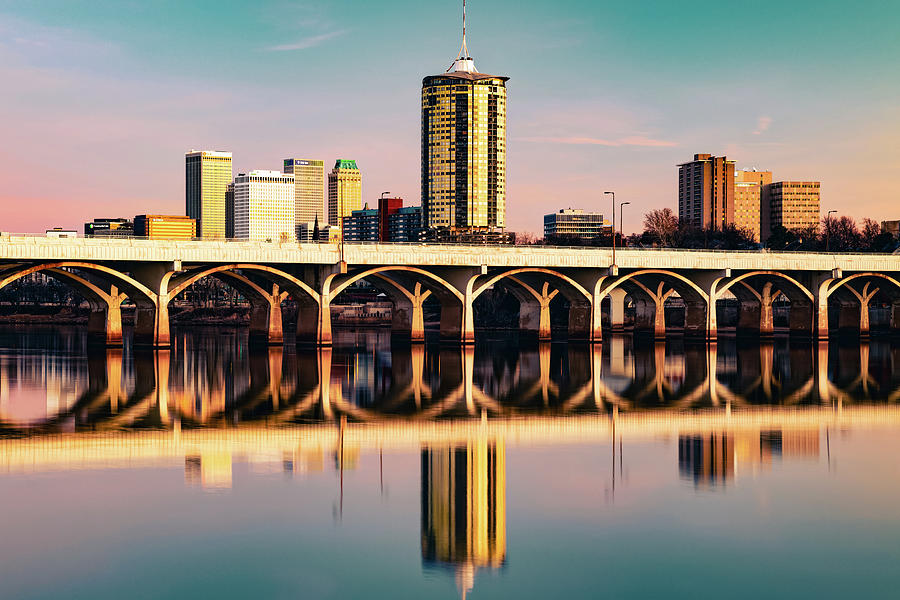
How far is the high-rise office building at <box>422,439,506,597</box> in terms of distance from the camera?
19500 millimetres

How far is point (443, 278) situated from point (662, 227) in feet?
299

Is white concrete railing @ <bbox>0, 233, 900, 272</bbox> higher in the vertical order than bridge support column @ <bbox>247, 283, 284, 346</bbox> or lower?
higher

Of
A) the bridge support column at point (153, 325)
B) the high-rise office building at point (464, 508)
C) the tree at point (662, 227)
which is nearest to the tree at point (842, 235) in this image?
the tree at point (662, 227)

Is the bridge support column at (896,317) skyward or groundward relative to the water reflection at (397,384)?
skyward

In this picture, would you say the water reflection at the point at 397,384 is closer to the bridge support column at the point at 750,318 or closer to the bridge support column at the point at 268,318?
the bridge support column at the point at 268,318

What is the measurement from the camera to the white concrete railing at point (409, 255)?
238ft

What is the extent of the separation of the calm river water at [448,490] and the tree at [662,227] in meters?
111

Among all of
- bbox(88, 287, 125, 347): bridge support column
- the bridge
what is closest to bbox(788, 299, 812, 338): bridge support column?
the bridge

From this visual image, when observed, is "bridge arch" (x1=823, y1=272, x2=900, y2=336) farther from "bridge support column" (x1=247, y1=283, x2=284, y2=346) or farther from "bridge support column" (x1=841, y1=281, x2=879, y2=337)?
"bridge support column" (x1=247, y1=283, x2=284, y2=346)

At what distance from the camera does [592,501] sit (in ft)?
79.6

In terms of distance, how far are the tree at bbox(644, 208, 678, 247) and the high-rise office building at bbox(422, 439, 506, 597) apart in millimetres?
126155

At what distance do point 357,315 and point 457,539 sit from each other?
14022cm

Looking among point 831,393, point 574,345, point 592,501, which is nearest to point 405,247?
point 574,345

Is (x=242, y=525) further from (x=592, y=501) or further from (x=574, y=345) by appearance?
(x=574, y=345)
